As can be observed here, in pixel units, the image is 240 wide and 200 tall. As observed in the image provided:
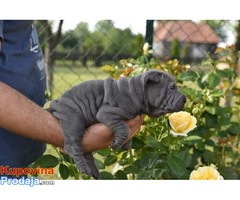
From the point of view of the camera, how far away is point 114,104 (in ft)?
3.11

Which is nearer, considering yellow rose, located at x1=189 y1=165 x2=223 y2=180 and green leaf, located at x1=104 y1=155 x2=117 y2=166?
yellow rose, located at x1=189 y1=165 x2=223 y2=180

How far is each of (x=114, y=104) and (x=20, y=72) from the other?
0.28 m

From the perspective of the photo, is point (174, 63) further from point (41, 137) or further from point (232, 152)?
point (41, 137)

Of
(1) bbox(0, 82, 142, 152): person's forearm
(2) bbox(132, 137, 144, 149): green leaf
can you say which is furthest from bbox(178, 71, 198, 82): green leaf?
(1) bbox(0, 82, 142, 152): person's forearm

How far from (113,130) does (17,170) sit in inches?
14.2

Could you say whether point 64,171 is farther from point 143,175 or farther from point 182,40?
point 182,40

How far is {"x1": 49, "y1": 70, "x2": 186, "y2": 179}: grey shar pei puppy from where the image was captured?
940 mm

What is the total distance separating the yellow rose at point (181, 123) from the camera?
1.29m

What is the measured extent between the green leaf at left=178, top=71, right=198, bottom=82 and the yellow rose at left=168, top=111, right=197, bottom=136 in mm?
348

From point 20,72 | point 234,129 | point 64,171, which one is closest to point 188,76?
point 234,129

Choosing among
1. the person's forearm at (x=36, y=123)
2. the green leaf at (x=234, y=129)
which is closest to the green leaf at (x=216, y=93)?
the green leaf at (x=234, y=129)

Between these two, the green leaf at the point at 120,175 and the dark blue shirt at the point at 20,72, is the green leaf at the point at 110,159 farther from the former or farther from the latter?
the dark blue shirt at the point at 20,72

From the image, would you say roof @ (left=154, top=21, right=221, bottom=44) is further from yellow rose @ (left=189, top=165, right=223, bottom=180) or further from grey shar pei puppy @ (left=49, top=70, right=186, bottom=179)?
grey shar pei puppy @ (left=49, top=70, right=186, bottom=179)

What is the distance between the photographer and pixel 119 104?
95 cm
